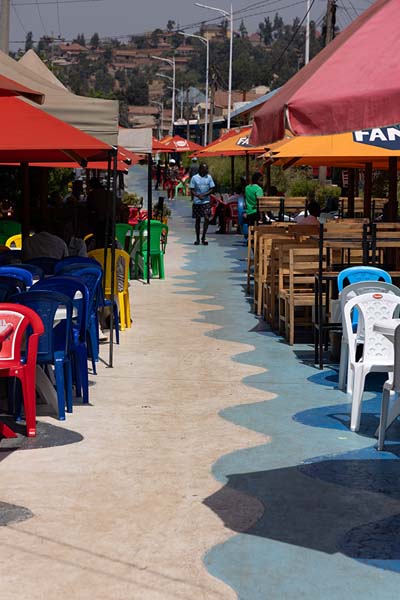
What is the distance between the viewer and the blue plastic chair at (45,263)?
11.9 m

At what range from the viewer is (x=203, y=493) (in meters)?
6.61

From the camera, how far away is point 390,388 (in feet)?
23.2

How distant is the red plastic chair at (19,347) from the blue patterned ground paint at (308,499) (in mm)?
1426

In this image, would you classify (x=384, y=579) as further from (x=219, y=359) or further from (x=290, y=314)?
(x=290, y=314)

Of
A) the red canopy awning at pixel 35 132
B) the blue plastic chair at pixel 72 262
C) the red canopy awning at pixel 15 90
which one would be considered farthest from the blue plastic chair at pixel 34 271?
the red canopy awning at pixel 15 90

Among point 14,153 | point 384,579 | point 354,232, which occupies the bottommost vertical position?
point 384,579

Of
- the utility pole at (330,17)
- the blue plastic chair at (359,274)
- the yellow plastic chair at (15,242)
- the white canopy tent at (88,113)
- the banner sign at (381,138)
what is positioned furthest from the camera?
the utility pole at (330,17)

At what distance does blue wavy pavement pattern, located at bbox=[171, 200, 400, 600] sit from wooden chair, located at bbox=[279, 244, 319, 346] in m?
1.29

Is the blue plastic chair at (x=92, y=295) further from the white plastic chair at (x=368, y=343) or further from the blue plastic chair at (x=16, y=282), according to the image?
the white plastic chair at (x=368, y=343)

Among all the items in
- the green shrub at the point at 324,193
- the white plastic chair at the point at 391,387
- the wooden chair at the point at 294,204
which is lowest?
the white plastic chair at the point at 391,387

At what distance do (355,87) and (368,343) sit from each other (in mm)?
3812

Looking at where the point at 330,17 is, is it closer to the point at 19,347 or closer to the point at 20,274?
the point at 20,274

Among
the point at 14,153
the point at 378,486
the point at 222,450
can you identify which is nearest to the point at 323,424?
the point at 222,450

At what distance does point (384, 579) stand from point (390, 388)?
2014 millimetres
